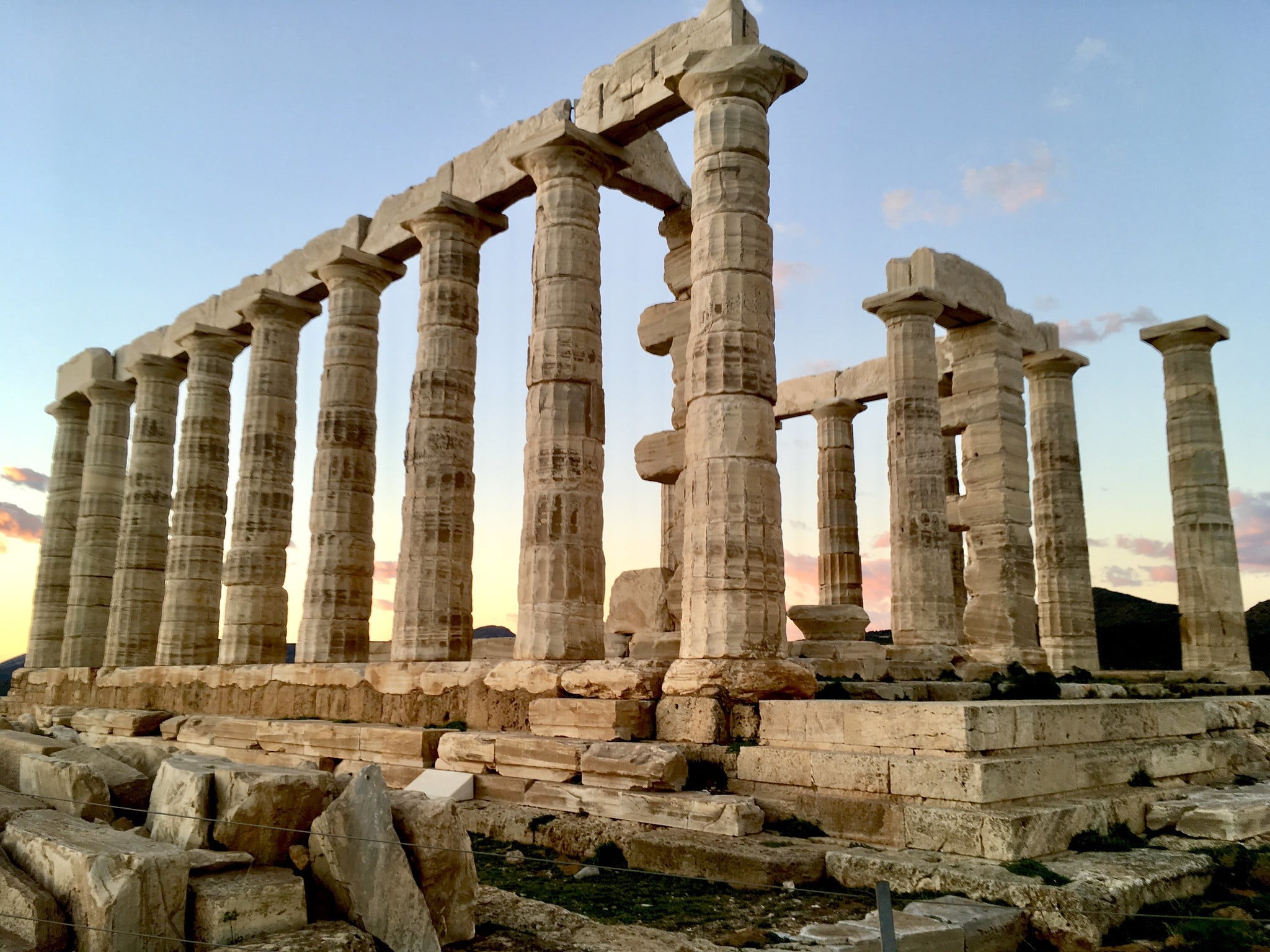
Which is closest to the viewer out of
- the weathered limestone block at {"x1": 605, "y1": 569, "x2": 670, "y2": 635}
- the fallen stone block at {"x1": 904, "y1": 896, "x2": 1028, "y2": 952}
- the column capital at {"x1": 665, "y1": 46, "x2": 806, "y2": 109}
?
the fallen stone block at {"x1": 904, "y1": 896, "x2": 1028, "y2": 952}

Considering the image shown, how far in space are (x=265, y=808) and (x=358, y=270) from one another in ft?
48.6

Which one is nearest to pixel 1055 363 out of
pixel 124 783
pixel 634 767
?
pixel 634 767

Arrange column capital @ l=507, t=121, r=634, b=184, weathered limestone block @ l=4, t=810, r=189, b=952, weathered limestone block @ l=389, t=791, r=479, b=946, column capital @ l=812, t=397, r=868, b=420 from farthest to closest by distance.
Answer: column capital @ l=812, t=397, r=868, b=420, column capital @ l=507, t=121, r=634, b=184, weathered limestone block @ l=389, t=791, r=479, b=946, weathered limestone block @ l=4, t=810, r=189, b=952

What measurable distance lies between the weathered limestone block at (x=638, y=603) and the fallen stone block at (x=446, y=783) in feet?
21.9

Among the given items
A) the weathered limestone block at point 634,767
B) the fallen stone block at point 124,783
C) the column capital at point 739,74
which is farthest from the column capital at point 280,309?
the fallen stone block at point 124,783

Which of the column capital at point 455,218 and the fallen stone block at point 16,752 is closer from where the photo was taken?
the fallen stone block at point 16,752

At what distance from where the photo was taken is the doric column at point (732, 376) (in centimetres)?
1123

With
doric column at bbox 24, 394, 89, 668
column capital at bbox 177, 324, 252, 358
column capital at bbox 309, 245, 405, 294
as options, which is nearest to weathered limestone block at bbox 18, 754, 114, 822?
column capital at bbox 309, 245, 405, 294

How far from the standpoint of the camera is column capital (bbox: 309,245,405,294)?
18.7 m

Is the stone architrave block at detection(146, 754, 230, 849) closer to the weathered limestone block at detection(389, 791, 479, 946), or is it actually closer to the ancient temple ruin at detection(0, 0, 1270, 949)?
the weathered limestone block at detection(389, 791, 479, 946)

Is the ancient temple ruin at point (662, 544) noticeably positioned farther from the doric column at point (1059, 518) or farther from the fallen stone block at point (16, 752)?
the fallen stone block at point (16, 752)

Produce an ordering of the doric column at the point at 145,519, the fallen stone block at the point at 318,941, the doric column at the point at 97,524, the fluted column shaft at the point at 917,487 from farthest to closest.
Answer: the doric column at the point at 97,524 → the doric column at the point at 145,519 → the fluted column shaft at the point at 917,487 → the fallen stone block at the point at 318,941

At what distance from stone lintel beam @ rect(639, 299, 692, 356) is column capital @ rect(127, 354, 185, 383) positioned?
14.0 m

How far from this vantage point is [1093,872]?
267 inches
